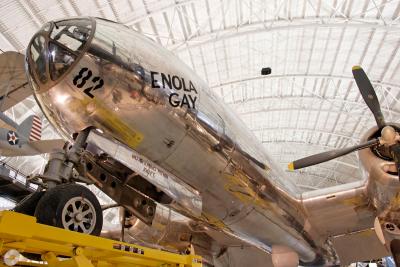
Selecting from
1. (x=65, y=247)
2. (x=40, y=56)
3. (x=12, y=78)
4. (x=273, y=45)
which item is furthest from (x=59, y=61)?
(x=273, y=45)

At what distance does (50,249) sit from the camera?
319 centimetres

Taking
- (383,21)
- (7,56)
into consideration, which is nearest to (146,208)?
(7,56)

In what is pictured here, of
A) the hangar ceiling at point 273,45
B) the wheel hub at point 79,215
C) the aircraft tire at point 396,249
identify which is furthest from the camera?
the hangar ceiling at point 273,45

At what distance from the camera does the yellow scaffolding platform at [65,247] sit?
277 cm

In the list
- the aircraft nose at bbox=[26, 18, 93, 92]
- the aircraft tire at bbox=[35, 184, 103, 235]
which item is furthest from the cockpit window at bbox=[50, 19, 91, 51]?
the aircraft tire at bbox=[35, 184, 103, 235]

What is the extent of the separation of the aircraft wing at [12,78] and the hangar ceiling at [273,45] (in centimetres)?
458

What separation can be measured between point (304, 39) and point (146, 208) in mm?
17083

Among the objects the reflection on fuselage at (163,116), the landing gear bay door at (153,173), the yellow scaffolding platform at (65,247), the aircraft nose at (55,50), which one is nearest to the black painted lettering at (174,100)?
the reflection on fuselage at (163,116)

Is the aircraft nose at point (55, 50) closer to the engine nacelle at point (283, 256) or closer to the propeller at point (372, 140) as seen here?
the propeller at point (372, 140)

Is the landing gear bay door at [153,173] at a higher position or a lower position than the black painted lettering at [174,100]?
lower

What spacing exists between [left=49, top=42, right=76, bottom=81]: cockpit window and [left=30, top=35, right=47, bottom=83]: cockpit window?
104 millimetres

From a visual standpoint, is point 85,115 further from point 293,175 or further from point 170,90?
point 293,175

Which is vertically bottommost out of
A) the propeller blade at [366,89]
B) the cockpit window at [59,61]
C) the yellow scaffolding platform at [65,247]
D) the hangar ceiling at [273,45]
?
the yellow scaffolding platform at [65,247]

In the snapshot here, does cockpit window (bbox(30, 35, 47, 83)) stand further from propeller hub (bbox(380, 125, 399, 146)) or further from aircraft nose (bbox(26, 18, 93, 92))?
propeller hub (bbox(380, 125, 399, 146))
